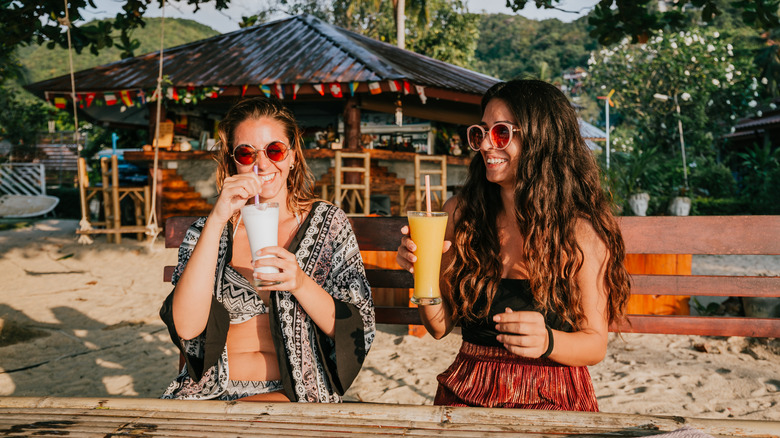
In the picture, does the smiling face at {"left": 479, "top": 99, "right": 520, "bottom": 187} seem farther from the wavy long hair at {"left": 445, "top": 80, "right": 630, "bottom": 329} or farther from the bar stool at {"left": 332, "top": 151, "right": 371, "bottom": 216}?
the bar stool at {"left": 332, "top": 151, "right": 371, "bottom": 216}

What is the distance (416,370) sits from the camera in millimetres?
4004

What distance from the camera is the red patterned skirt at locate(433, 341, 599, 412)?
1.83 meters

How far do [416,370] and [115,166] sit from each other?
6833mm

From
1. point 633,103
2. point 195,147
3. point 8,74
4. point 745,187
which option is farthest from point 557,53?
point 8,74

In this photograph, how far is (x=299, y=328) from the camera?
1906 mm

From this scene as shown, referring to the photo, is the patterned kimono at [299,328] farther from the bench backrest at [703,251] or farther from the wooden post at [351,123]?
the wooden post at [351,123]

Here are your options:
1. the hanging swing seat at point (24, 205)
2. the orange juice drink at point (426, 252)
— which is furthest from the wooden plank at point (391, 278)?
the hanging swing seat at point (24, 205)

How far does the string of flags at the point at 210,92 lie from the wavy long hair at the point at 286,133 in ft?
22.3

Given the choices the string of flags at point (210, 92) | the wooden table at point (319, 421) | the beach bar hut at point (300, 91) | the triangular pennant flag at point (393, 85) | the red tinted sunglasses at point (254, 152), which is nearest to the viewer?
the wooden table at point (319, 421)

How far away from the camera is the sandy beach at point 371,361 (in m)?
3.45

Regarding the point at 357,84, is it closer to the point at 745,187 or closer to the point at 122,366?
the point at 122,366

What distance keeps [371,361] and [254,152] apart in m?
2.65

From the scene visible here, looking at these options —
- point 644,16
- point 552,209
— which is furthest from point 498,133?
point 644,16

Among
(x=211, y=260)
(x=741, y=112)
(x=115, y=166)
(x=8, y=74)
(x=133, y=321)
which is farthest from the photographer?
(x=741, y=112)
